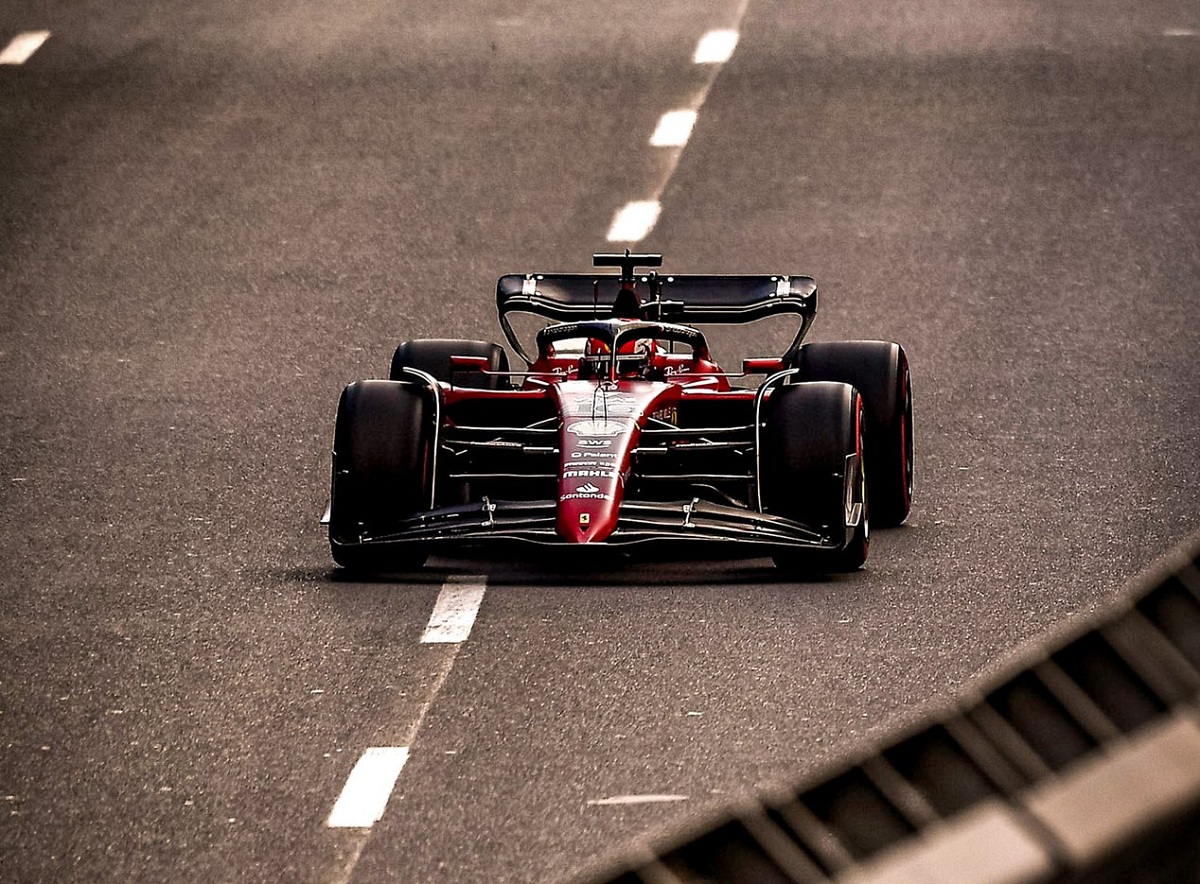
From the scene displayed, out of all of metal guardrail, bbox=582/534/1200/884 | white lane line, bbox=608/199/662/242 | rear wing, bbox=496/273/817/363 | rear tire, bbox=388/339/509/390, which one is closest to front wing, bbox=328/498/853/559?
rear tire, bbox=388/339/509/390

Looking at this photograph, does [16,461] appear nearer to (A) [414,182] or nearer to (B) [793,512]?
(B) [793,512]

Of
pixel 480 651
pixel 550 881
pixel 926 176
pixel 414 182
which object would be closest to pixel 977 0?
pixel 926 176

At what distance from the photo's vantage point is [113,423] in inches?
501

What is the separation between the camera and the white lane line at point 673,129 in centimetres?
1888

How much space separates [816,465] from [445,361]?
2200 mm

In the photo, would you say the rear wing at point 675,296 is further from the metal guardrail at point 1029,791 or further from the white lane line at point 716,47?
the white lane line at point 716,47

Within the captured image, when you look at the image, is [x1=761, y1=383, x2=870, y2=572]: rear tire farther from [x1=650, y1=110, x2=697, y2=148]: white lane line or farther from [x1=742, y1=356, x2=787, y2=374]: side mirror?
[x1=650, y1=110, x2=697, y2=148]: white lane line

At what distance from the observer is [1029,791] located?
2406 mm

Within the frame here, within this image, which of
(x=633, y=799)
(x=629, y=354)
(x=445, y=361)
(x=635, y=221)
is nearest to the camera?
(x=633, y=799)

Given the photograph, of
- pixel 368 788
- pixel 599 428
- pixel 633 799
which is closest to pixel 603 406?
pixel 599 428

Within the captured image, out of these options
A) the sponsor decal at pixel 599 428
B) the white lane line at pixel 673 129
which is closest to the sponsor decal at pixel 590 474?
the sponsor decal at pixel 599 428

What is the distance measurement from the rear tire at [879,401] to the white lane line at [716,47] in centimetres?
1124

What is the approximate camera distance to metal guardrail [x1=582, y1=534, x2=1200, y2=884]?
227 cm

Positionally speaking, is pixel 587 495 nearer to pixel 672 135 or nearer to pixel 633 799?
pixel 633 799
